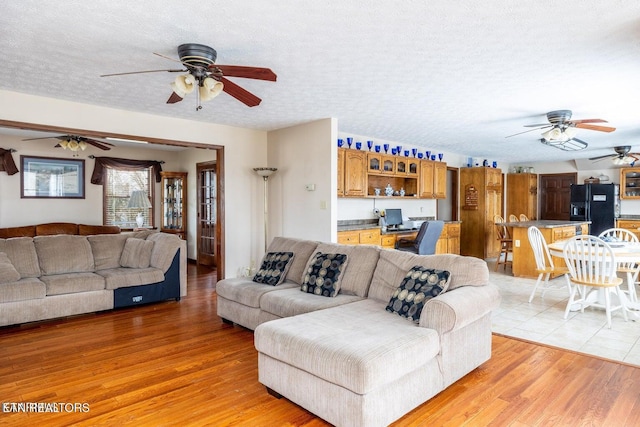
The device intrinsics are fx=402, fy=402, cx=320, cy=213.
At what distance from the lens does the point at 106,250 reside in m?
4.98

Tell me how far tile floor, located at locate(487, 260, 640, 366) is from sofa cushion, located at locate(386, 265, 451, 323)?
147 centimetres

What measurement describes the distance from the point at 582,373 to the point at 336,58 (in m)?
2.97

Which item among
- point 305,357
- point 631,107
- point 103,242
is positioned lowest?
point 305,357

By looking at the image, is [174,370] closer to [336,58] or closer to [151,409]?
[151,409]

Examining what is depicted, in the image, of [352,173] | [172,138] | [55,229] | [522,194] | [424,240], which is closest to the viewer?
[172,138]

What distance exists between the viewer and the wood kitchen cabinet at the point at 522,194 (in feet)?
33.4

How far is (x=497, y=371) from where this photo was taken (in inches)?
116

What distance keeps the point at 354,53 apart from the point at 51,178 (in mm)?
6620

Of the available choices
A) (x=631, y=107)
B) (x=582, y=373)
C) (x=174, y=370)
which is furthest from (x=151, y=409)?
(x=631, y=107)

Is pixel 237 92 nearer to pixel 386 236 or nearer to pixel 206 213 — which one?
pixel 386 236

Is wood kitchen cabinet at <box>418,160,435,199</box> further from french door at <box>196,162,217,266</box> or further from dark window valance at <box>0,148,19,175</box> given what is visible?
dark window valance at <box>0,148,19,175</box>

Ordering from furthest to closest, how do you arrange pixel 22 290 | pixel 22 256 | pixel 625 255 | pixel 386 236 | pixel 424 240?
pixel 386 236
pixel 424 240
pixel 22 256
pixel 625 255
pixel 22 290

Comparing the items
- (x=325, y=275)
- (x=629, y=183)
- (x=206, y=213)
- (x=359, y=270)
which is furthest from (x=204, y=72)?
(x=629, y=183)

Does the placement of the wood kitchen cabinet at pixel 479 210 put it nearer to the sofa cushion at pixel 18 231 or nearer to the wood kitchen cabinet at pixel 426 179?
the wood kitchen cabinet at pixel 426 179
